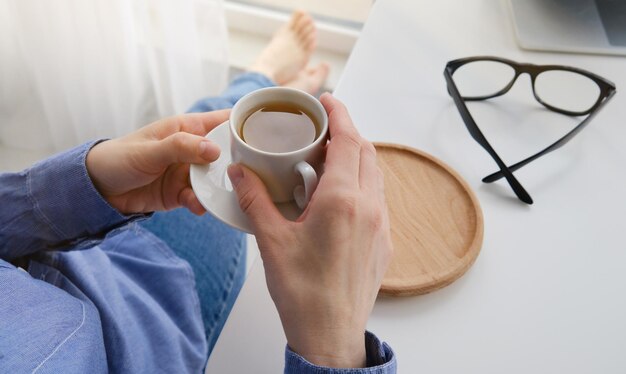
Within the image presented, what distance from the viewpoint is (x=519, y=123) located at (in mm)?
697

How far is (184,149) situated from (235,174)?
7cm

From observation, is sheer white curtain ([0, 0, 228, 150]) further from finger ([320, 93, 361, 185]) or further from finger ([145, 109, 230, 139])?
finger ([320, 93, 361, 185])

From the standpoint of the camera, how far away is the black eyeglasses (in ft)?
2.21

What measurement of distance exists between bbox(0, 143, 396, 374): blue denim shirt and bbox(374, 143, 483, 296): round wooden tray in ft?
0.36

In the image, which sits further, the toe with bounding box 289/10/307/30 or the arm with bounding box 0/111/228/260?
the toe with bounding box 289/10/307/30

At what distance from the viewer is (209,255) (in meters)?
0.80

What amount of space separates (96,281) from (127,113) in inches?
29.6

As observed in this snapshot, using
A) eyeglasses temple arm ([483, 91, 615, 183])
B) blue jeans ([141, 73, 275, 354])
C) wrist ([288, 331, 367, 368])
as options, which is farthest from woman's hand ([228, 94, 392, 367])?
blue jeans ([141, 73, 275, 354])

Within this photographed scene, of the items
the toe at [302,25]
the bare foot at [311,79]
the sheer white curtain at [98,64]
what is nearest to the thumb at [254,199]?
the sheer white curtain at [98,64]

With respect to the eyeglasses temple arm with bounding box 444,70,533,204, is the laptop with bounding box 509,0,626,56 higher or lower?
higher

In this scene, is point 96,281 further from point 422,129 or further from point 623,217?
point 623,217

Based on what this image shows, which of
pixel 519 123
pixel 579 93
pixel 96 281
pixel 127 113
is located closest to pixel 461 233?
pixel 519 123

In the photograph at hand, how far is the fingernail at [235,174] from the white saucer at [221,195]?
0.09 feet

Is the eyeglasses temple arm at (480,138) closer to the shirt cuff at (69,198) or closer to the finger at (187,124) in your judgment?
the finger at (187,124)
